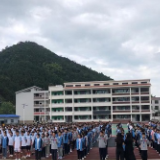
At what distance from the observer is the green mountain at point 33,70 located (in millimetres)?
96637

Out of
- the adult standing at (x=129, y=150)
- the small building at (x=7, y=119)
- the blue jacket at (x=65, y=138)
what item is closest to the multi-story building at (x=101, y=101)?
the small building at (x=7, y=119)

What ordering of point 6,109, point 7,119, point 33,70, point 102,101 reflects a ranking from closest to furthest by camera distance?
point 7,119 → point 102,101 → point 6,109 → point 33,70

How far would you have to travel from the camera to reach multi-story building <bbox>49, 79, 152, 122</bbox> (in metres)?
58.7

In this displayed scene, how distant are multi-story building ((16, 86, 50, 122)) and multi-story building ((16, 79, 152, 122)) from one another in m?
4.06

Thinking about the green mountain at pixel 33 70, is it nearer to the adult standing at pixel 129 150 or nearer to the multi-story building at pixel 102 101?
the multi-story building at pixel 102 101

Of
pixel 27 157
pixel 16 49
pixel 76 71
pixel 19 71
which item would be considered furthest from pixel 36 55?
pixel 27 157

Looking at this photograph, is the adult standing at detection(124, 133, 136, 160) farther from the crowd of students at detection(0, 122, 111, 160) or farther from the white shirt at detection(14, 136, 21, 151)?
the white shirt at detection(14, 136, 21, 151)

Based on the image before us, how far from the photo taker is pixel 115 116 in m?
60.2

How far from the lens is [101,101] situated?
6056 centimetres

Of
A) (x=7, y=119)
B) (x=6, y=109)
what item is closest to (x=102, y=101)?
(x=7, y=119)

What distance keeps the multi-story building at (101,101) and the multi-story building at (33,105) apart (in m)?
4.06

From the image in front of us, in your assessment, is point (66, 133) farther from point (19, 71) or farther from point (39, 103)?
point (19, 71)

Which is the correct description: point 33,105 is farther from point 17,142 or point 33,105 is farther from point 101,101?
point 17,142

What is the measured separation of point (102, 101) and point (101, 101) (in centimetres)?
22
